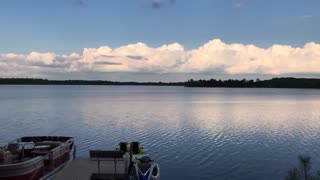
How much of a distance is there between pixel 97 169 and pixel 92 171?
52 centimetres

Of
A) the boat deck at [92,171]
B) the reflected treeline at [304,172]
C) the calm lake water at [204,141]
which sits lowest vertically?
the calm lake water at [204,141]

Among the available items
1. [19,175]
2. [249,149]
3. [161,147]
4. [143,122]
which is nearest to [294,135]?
[249,149]

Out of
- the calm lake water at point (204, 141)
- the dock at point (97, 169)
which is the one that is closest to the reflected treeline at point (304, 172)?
the calm lake water at point (204, 141)

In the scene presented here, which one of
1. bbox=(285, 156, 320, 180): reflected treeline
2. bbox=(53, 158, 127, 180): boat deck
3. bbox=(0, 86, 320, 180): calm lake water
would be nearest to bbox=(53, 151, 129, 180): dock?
bbox=(53, 158, 127, 180): boat deck

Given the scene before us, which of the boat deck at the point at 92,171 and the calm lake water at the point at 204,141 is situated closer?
the boat deck at the point at 92,171

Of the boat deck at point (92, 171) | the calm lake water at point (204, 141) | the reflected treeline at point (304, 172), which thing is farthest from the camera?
the calm lake water at point (204, 141)

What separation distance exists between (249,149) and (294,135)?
11.9m

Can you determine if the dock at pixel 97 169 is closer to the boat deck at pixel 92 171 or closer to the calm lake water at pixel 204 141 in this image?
the boat deck at pixel 92 171

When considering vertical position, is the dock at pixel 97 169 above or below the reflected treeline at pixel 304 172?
below

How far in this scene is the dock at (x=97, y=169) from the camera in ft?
66.1

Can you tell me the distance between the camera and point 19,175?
19312 millimetres

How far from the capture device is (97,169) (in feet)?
70.7

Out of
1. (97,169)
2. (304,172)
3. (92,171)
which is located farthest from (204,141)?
A: (304,172)

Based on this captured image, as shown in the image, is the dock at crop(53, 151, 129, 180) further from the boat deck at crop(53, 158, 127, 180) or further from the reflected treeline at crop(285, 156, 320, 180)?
the reflected treeline at crop(285, 156, 320, 180)
